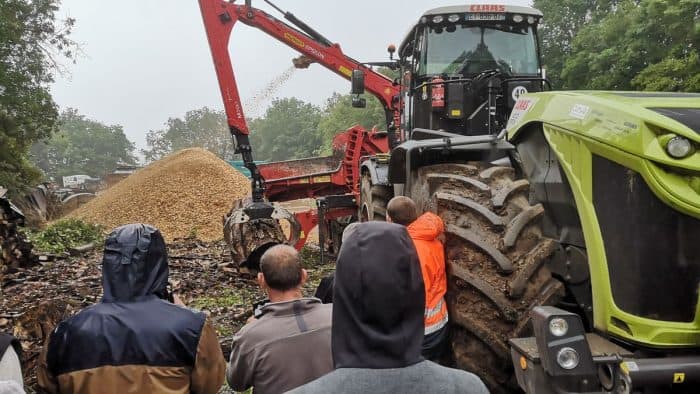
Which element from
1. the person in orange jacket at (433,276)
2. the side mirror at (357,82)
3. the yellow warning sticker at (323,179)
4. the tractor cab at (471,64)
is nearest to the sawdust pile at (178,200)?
the yellow warning sticker at (323,179)

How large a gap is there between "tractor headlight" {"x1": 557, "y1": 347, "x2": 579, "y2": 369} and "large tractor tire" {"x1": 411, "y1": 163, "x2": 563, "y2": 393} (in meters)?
0.59

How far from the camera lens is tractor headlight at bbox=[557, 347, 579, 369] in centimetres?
255

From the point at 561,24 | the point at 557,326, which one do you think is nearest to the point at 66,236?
the point at 557,326

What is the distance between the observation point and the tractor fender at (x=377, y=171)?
5841 mm

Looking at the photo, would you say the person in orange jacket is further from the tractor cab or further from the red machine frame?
the red machine frame

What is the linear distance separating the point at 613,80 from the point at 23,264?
79.6 feet

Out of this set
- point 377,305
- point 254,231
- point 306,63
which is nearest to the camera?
point 377,305

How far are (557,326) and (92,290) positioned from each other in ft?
22.6

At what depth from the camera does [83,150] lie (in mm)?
89312

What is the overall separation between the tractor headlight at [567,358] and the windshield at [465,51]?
4.41m

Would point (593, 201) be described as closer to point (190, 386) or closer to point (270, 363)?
point (270, 363)

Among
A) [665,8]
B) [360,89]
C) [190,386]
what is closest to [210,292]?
[360,89]

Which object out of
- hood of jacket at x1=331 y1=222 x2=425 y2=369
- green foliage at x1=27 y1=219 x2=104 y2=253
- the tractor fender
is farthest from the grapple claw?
hood of jacket at x1=331 y1=222 x2=425 y2=369

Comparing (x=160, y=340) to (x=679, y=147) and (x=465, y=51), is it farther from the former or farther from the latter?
(x=465, y=51)
